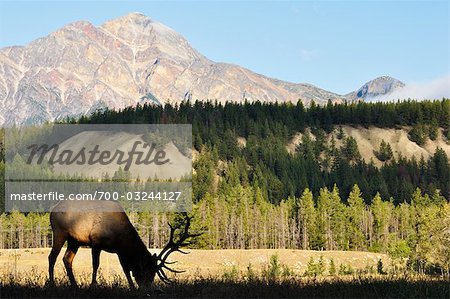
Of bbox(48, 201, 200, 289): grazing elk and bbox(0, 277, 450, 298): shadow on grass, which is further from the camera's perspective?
bbox(48, 201, 200, 289): grazing elk

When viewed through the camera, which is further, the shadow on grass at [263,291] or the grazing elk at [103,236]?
the grazing elk at [103,236]

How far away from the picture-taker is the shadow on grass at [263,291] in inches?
500

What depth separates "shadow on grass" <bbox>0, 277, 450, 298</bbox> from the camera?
12703mm

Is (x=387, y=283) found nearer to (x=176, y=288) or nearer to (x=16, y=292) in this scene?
(x=176, y=288)

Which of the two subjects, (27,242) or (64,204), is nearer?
(64,204)

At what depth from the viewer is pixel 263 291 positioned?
43.3ft

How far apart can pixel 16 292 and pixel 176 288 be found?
357cm

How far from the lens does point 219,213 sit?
440 ft

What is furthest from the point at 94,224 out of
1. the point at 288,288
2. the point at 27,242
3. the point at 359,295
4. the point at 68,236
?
the point at 27,242

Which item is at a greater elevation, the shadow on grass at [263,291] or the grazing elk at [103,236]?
the grazing elk at [103,236]

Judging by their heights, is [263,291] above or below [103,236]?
below

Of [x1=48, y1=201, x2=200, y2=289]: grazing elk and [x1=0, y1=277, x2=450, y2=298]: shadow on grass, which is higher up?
[x1=48, y1=201, x2=200, y2=289]: grazing elk

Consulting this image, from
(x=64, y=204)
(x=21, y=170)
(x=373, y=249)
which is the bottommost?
(x=373, y=249)

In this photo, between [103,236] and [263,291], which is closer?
[263,291]
